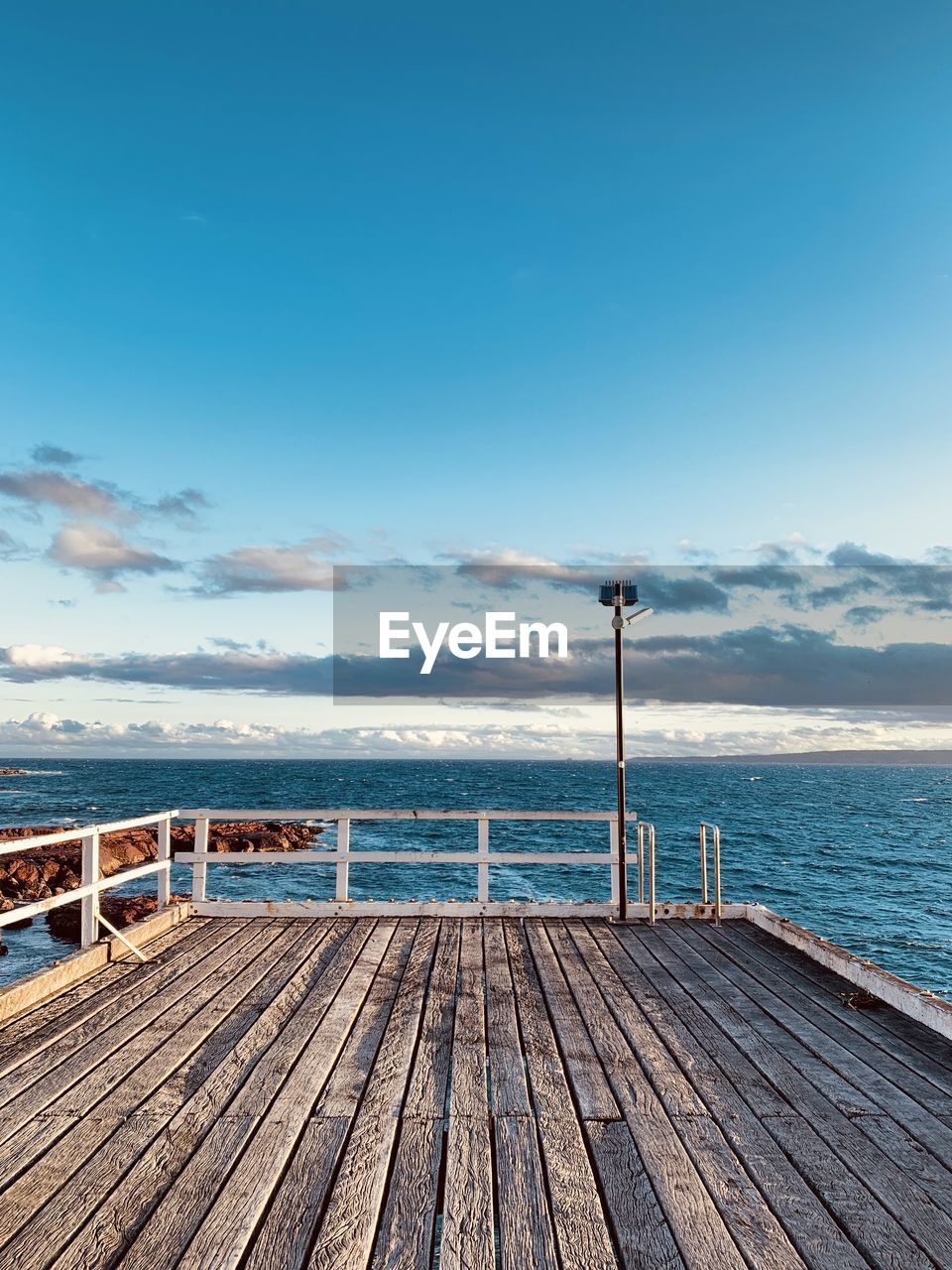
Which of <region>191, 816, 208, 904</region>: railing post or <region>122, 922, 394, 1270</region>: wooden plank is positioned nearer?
<region>122, 922, 394, 1270</region>: wooden plank

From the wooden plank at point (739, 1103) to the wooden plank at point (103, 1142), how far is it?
2.59m

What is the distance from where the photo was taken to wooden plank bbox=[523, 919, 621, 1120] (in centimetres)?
379

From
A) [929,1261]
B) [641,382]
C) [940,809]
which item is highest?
[641,382]

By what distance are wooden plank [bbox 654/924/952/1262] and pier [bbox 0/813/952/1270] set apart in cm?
2

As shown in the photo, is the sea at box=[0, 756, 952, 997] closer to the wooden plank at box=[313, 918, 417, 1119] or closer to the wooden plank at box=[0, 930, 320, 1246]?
the wooden plank at box=[313, 918, 417, 1119]

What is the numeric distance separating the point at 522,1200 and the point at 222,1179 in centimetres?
120

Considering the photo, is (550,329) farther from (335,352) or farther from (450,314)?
(335,352)

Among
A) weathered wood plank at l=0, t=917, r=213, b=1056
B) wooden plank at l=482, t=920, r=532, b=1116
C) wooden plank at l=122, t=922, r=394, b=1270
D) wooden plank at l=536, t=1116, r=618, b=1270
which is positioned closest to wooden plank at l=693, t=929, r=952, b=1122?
wooden plank at l=536, t=1116, r=618, b=1270

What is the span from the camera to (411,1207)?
2887 mm

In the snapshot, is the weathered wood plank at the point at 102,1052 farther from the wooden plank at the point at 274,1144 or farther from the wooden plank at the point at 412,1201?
the wooden plank at the point at 412,1201

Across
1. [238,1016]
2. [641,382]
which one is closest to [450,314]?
[641,382]

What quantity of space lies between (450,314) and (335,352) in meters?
2.50

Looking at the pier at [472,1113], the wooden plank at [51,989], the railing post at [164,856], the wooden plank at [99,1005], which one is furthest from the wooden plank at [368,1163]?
the railing post at [164,856]

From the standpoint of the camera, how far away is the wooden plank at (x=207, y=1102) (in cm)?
273
